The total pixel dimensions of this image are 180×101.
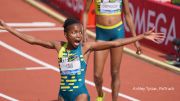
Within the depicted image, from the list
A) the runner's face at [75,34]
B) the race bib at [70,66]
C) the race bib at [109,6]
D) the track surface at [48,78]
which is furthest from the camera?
the track surface at [48,78]

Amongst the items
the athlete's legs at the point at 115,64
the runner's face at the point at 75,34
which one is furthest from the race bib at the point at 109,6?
the runner's face at the point at 75,34

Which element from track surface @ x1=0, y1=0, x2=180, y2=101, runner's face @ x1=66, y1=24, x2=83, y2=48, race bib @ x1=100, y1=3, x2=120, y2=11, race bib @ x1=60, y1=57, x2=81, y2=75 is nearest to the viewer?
runner's face @ x1=66, y1=24, x2=83, y2=48

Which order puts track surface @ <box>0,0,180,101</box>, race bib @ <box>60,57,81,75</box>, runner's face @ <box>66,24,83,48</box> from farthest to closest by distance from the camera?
1. track surface @ <box>0,0,180,101</box>
2. race bib @ <box>60,57,81,75</box>
3. runner's face @ <box>66,24,83,48</box>

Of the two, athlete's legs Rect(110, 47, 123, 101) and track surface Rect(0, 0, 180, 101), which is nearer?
athlete's legs Rect(110, 47, 123, 101)

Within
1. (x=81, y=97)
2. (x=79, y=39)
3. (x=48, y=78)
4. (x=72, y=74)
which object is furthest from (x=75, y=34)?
(x=48, y=78)

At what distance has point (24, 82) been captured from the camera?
43.8ft

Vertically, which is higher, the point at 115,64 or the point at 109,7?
the point at 109,7

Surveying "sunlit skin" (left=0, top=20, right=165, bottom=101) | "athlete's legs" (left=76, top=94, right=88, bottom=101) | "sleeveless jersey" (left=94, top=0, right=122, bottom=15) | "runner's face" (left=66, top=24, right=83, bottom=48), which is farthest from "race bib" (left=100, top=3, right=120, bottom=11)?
"athlete's legs" (left=76, top=94, right=88, bottom=101)

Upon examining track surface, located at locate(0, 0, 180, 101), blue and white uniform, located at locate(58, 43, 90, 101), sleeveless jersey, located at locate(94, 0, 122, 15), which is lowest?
track surface, located at locate(0, 0, 180, 101)

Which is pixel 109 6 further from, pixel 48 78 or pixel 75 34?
pixel 48 78

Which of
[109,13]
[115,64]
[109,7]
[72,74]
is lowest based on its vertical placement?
[115,64]

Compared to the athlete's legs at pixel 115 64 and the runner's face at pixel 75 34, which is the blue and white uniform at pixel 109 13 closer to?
the athlete's legs at pixel 115 64

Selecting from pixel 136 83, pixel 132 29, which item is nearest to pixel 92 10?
pixel 136 83

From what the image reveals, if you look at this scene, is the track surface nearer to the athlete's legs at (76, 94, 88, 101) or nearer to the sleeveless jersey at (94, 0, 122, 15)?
the sleeveless jersey at (94, 0, 122, 15)
